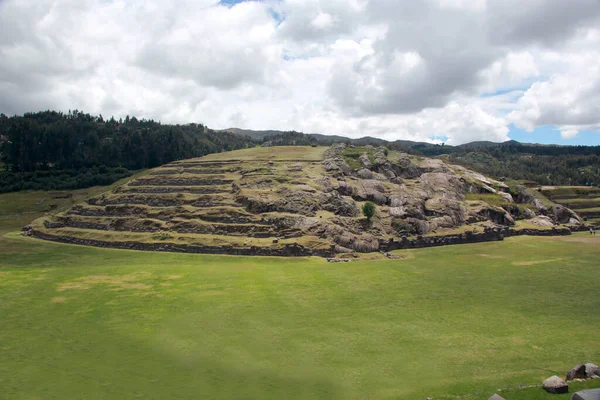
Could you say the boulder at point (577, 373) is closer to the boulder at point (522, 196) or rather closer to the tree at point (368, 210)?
the tree at point (368, 210)

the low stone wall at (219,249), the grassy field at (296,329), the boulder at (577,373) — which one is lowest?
the grassy field at (296,329)

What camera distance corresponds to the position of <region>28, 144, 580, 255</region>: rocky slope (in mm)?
49125

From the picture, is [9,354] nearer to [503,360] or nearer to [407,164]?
[503,360]

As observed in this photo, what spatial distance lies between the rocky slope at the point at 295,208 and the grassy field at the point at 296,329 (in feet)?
30.4

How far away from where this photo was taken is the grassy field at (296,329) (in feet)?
57.0

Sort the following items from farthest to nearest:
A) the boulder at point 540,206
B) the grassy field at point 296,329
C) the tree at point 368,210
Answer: the boulder at point 540,206
the tree at point 368,210
the grassy field at point 296,329

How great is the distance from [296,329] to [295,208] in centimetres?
3126

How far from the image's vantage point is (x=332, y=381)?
57.9 feet

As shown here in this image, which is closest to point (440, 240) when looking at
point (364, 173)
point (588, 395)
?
point (364, 173)

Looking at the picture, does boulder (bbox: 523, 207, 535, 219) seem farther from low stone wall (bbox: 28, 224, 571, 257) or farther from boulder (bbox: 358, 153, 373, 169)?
boulder (bbox: 358, 153, 373, 169)

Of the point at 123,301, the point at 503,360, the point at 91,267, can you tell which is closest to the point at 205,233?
the point at 91,267

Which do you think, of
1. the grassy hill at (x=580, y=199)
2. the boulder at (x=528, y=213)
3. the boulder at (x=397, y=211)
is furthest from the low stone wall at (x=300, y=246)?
the grassy hill at (x=580, y=199)

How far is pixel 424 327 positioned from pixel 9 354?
2061 cm

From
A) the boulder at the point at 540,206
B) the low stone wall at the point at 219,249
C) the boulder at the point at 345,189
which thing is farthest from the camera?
the boulder at the point at 540,206
